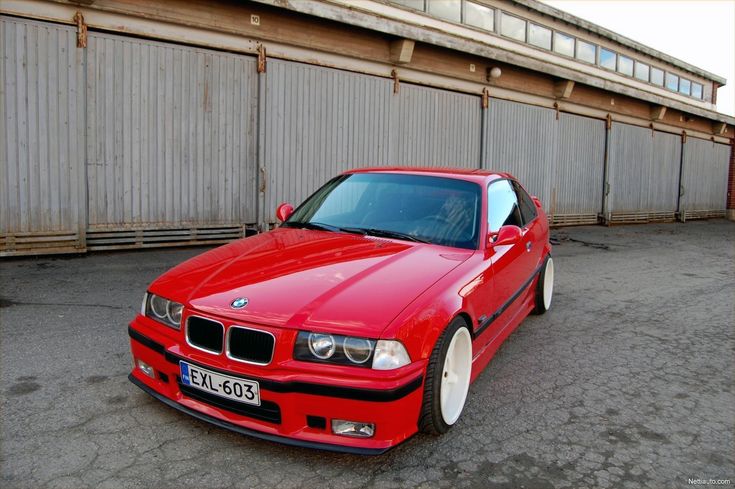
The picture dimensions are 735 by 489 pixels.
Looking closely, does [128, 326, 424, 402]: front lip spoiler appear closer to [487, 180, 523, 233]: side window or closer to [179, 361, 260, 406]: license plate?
[179, 361, 260, 406]: license plate

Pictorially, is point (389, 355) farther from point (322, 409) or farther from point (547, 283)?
point (547, 283)

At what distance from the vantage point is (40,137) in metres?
7.06

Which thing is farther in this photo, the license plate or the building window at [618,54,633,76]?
the building window at [618,54,633,76]

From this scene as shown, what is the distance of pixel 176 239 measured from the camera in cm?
832

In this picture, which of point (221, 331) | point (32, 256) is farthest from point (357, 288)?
point (32, 256)

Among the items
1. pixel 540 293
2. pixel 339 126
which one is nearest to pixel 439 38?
pixel 339 126

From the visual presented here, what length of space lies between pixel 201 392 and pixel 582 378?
8.69ft

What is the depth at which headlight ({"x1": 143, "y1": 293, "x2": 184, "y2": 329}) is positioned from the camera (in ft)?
9.36

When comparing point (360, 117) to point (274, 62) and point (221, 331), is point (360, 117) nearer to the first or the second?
point (274, 62)

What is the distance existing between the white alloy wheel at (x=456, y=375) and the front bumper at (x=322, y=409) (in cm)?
32

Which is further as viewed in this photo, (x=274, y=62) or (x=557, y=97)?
(x=557, y=97)

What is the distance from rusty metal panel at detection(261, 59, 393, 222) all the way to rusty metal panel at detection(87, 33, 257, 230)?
0.36m

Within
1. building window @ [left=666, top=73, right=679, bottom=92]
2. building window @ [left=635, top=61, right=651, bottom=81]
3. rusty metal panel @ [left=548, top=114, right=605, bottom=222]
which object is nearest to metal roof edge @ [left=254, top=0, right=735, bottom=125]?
rusty metal panel @ [left=548, top=114, right=605, bottom=222]

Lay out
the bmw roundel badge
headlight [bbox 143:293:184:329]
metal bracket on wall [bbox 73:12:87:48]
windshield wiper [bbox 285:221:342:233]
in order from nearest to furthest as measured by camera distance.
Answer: the bmw roundel badge
headlight [bbox 143:293:184:329]
windshield wiper [bbox 285:221:342:233]
metal bracket on wall [bbox 73:12:87:48]
